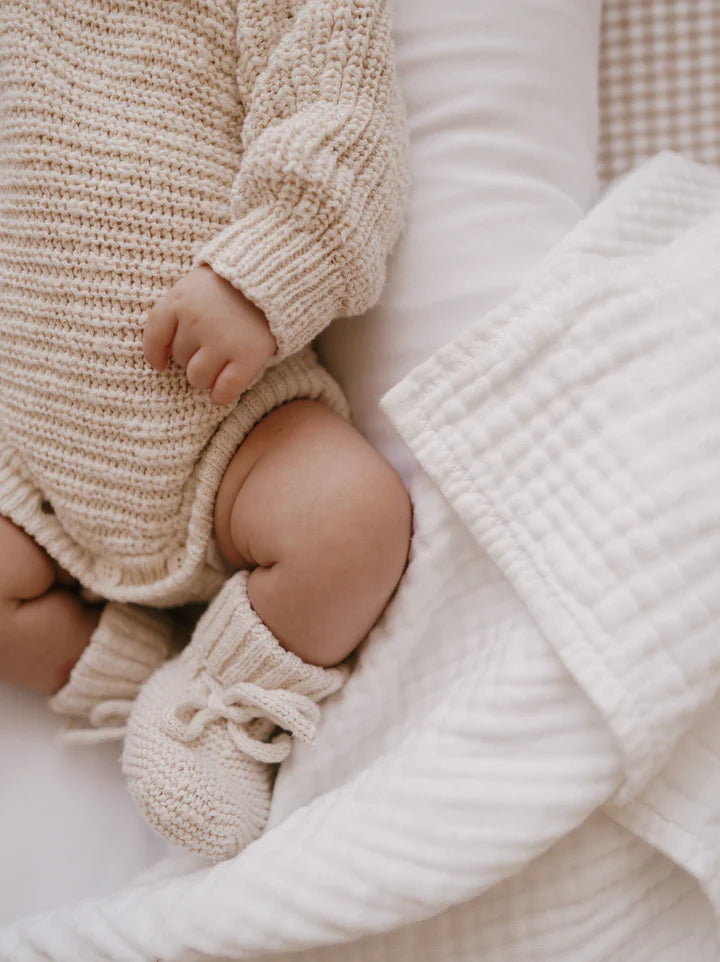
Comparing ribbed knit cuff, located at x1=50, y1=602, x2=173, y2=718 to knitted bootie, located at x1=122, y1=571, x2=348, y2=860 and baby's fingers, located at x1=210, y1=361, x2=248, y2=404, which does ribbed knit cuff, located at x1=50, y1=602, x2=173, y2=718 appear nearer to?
knitted bootie, located at x1=122, y1=571, x2=348, y2=860

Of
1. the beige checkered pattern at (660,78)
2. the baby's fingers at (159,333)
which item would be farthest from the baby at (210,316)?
the beige checkered pattern at (660,78)

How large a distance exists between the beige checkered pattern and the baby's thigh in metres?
0.81

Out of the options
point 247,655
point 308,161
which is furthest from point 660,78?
point 247,655

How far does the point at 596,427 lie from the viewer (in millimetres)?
632

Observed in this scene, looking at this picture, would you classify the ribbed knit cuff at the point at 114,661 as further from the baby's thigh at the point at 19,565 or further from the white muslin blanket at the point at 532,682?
the white muslin blanket at the point at 532,682

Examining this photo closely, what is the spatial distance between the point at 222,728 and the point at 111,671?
0.16 meters

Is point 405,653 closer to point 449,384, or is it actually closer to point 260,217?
point 449,384

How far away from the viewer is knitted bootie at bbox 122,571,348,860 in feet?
2.24

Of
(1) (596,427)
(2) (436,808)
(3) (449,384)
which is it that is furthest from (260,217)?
(2) (436,808)

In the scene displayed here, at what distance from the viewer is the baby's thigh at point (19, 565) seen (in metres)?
0.75

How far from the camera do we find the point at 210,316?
637 millimetres

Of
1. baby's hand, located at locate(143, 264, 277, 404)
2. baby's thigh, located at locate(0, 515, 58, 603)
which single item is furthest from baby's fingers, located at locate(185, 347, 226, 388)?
baby's thigh, located at locate(0, 515, 58, 603)

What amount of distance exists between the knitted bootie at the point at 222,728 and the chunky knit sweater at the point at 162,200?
0.39 feet

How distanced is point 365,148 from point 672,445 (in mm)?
351
